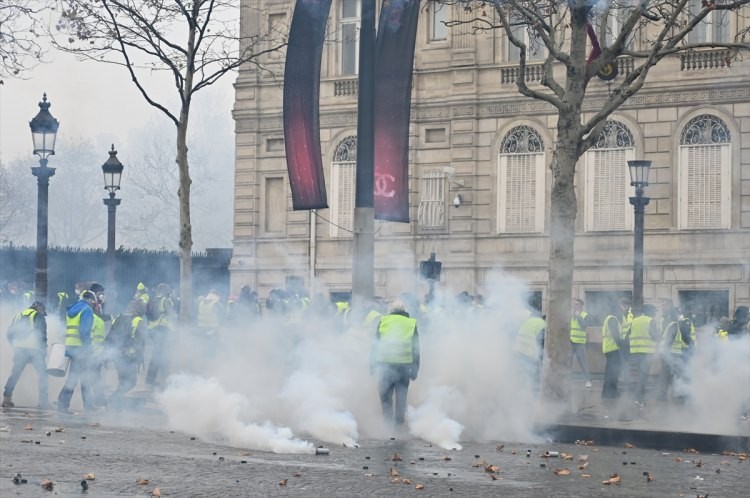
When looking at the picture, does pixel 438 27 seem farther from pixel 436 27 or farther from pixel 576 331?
pixel 576 331

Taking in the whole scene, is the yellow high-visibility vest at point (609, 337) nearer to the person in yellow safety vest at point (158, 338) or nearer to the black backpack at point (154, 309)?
the person in yellow safety vest at point (158, 338)

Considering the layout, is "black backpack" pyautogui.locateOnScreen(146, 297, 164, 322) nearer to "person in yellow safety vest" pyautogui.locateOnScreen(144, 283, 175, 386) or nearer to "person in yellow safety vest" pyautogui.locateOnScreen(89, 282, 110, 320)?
"person in yellow safety vest" pyautogui.locateOnScreen(144, 283, 175, 386)

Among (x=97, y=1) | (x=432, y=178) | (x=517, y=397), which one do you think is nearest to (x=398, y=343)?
(x=517, y=397)

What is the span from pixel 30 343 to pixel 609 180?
58.1ft

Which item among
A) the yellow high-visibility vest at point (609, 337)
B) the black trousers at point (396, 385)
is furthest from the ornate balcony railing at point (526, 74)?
the black trousers at point (396, 385)

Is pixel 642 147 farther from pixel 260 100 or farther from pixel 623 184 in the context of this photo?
pixel 260 100

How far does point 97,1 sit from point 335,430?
1138 centimetres

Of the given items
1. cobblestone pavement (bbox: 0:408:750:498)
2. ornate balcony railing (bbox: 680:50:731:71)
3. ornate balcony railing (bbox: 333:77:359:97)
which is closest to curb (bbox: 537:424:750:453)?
cobblestone pavement (bbox: 0:408:750:498)

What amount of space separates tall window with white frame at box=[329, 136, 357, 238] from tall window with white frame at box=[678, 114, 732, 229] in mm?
8955

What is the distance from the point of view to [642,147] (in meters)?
33.5

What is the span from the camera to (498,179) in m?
35.3

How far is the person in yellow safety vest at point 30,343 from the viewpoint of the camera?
19.7 m

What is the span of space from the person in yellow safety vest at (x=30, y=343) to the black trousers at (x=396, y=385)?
5272 mm

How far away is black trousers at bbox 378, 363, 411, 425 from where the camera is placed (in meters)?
17.3
